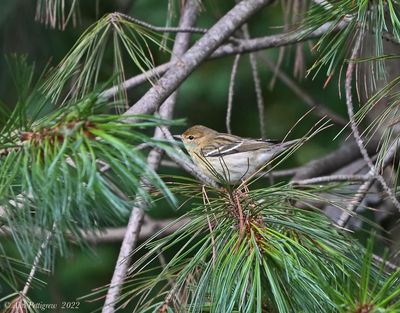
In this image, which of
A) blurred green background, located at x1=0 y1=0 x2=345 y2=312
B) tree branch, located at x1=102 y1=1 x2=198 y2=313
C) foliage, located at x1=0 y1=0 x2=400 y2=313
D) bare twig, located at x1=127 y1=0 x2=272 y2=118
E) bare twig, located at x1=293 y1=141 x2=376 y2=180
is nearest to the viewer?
foliage, located at x1=0 y1=0 x2=400 y2=313

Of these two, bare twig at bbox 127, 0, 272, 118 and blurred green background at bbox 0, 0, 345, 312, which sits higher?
bare twig at bbox 127, 0, 272, 118

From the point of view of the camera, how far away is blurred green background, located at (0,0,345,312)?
495 centimetres

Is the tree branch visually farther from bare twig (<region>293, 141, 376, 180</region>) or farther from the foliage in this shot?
bare twig (<region>293, 141, 376, 180</region>)

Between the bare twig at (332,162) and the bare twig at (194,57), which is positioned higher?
the bare twig at (194,57)

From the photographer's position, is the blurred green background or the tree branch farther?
the blurred green background

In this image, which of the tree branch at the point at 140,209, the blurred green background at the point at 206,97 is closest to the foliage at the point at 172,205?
the tree branch at the point at 140,209

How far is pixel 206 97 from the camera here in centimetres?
577

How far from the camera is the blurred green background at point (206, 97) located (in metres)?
4.95

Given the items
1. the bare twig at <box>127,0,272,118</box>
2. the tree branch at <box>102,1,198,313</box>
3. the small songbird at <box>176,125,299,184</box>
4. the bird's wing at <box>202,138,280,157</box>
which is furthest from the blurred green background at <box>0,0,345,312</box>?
the bare twig at <box>127,0,272,118</box>

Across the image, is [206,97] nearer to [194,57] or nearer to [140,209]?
[194,57]

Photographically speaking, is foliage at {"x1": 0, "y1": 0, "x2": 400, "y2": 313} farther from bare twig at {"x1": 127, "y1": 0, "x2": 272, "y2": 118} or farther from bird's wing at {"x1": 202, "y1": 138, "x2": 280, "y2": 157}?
bird's wing at {"x1": 202, "y1": 138, "x2": 280, "y2": 157}

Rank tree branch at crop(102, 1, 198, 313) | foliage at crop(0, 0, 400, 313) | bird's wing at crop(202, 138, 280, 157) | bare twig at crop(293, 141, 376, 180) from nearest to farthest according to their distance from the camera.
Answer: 1. foliage at crop(0, 0, 400, 313)
2. tree branch at crop(102, 1, 198, 313)
3. bare twig at crop(293, 141, 376, 180)
4. bird's wing at crop(202, 138, 280, 157)

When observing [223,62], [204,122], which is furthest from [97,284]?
[223,62]

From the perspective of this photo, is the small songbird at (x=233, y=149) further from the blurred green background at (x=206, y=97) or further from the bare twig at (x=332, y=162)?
the blurred green background at (x=206, y=97)
